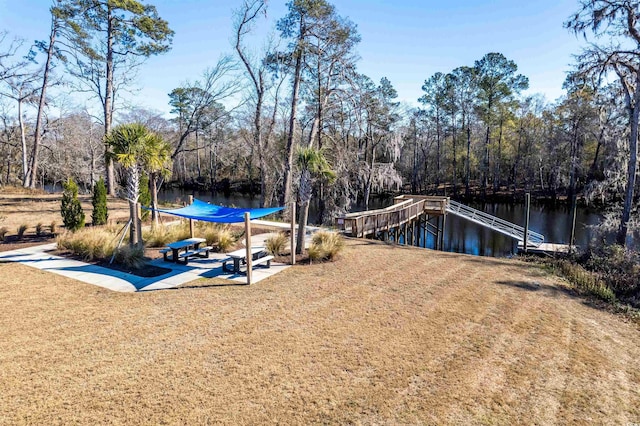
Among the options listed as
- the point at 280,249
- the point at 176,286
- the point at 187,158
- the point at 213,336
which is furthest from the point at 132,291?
the point at 187,158

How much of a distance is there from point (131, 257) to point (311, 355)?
18.6 feet

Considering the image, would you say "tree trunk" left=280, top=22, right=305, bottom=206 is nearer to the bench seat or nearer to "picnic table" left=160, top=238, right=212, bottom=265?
"picnic table" left=160, top=238, right=212, bottom=265

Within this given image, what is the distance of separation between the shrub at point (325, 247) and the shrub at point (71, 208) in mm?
7104

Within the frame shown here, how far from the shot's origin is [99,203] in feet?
37.3

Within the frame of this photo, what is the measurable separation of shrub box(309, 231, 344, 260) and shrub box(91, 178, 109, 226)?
7.06 m

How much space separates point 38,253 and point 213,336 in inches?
279

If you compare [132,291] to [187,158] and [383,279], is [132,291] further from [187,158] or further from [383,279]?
[187,158]

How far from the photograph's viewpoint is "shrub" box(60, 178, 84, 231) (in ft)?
33.7

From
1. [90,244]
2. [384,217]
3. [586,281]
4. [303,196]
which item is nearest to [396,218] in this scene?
[384,217]

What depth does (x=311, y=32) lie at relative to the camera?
1584 centimetres

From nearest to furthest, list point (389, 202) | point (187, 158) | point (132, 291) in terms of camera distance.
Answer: point (132, 291) → point (389, 202) → point (187, 158)

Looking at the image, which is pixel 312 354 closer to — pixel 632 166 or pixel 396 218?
pixel 396 218

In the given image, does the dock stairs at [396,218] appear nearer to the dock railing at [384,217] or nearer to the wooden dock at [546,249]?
the dock railing at [384,217]

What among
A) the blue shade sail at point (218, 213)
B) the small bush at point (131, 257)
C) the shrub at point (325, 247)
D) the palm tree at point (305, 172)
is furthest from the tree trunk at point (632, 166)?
the small bush at point (131, 257)
